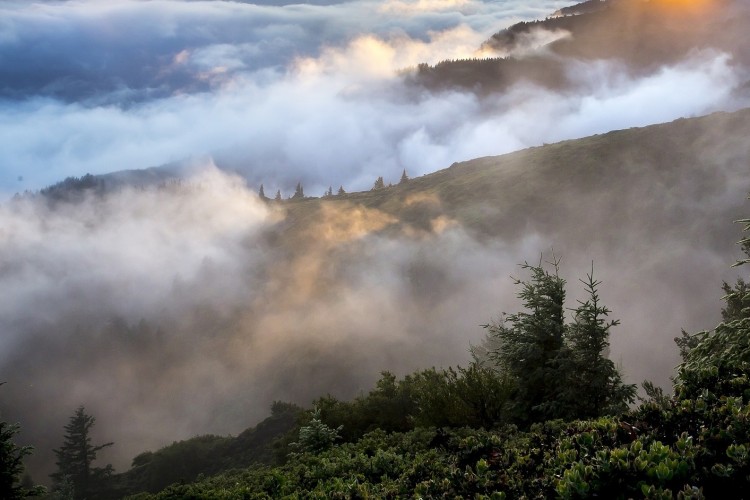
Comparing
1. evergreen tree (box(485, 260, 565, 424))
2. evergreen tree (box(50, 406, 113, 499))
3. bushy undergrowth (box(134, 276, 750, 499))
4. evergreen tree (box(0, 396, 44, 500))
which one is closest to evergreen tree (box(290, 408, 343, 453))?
bushy undergrowth (box(134, 276, 750, 499))

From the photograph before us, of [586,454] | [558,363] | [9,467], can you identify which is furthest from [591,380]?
[9,467]

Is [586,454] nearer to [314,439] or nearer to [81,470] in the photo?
[314,439]

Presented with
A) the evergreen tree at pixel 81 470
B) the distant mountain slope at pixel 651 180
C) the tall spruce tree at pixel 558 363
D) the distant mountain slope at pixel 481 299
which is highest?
the distant mountain slope at pixel 651 180

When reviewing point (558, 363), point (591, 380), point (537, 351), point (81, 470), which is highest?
point (537, 351)

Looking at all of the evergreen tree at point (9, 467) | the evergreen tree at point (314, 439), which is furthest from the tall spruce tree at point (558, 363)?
the evergreen tree at point (9, 467)

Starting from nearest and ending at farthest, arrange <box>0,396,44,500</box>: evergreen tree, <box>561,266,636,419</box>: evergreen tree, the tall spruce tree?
<box>561,266,636,419</box>: evergreen tree
the tall spruce tree
<box>0,396,44,500</box>: evergreen tree

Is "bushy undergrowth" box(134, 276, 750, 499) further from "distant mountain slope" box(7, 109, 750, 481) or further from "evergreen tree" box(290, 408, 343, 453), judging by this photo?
"distant mountain slope" box(7, 109, 750, 481)

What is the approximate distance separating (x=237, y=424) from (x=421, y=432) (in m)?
144

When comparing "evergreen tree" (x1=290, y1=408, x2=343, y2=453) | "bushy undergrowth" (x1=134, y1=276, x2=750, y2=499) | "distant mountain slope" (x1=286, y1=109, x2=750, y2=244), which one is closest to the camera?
"bushy undergrowth" (x1=134, y1=276, x2=750, y2=499)

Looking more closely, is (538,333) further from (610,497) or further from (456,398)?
(610,497)

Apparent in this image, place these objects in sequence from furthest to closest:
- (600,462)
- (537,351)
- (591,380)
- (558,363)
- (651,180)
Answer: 1. (651,180)
2. (537,351)
3. (558,363)
4. (591,380)
5. (600,462)

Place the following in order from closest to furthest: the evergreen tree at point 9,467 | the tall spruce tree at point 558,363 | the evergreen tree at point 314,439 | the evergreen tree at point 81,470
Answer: the tall spruce tree at point 558,363 → the evergreen tree at point 314,439 → the evergreen tree at point 9,467 → the evergreen tree at point 81,470

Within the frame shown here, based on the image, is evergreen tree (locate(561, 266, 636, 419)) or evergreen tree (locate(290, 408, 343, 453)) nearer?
evergreen tree (locate(561, 266, 636, 419))

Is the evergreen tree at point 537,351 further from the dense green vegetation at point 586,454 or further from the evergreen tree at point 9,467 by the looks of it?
the evergreen tree at point 9,467
